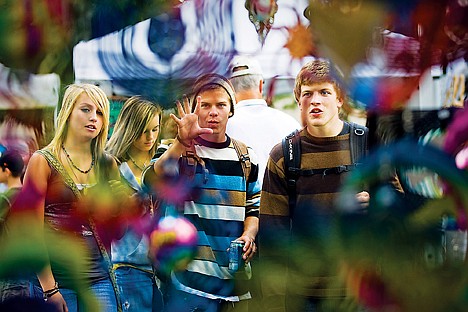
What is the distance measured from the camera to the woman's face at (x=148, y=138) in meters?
2.63

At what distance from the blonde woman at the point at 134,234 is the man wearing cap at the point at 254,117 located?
0.26 meters

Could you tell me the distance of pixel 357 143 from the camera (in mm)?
2584

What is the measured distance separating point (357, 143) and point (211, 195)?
49 centimetres

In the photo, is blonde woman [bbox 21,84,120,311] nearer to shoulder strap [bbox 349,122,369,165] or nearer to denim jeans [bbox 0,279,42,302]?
denim jeans [bbox 0,279,42,302]

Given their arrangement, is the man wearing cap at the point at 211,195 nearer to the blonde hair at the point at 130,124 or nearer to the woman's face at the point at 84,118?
the blonde hair at the point at 130,124

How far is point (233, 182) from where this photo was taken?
261cm

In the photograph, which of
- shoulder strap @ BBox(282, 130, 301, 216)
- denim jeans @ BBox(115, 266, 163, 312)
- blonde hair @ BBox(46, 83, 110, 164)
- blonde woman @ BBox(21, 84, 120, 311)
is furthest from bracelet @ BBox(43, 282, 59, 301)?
shoulder strap @ BBox(282, 130, 301, 216)

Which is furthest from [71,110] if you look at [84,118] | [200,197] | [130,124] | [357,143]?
[357,143]

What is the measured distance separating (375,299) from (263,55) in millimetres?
854

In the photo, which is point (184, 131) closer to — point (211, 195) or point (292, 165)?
point (211, 195)

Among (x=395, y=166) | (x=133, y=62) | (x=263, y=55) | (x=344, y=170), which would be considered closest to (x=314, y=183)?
(x=344, y=170)

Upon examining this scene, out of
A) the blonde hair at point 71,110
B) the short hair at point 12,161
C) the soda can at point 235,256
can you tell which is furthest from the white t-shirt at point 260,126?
the short hair at point 12,161

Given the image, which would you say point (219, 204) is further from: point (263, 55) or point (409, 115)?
point (409, 115)

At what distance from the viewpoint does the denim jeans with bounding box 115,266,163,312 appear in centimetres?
263
